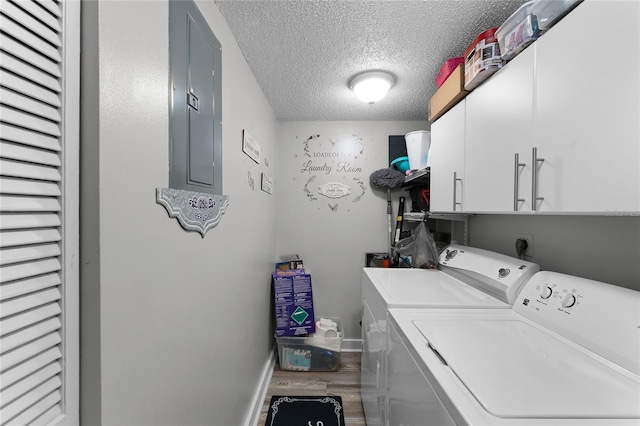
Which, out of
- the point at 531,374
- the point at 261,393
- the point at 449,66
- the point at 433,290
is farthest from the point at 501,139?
the point at 261,393

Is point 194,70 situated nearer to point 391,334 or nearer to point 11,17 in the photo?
point 11,17

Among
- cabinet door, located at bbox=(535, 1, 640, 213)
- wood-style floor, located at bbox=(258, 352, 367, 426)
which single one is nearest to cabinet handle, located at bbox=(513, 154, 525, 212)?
cabinet door, located at bbox=(535, 1, 640, 213)

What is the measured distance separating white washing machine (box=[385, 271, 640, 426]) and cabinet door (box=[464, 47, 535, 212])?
386mm

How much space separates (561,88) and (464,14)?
66 centimetres

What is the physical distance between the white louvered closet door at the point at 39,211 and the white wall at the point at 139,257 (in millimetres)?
28

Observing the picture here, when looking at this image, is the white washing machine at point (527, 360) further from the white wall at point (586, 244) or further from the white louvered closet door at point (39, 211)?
the white louvered closet door at point (39, 211)

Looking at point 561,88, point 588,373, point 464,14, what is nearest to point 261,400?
point 588,373

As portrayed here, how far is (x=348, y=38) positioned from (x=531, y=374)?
1641 millimetres

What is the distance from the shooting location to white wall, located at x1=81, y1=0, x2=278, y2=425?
59 centimetres

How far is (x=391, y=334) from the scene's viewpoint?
1.11 m

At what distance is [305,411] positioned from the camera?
5.94 ft

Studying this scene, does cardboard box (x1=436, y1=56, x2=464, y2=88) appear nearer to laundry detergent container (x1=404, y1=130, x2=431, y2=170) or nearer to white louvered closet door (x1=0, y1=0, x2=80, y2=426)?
laundry detergent container (x1=404, y1=130, x2=431, y2=170)

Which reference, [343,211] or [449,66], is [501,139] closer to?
[449,66]

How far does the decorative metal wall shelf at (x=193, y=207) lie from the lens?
826 mm
